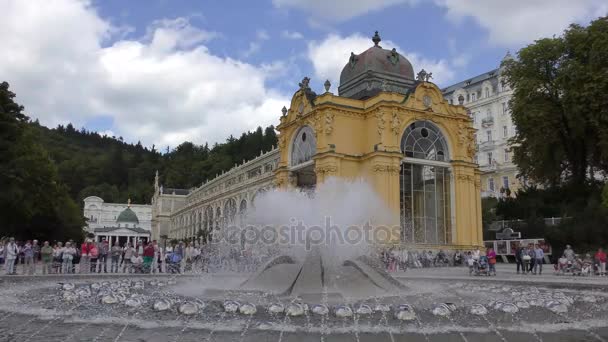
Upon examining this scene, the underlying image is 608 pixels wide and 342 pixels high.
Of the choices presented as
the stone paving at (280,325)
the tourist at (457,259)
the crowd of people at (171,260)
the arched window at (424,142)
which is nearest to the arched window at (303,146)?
the arched window at (424,142)

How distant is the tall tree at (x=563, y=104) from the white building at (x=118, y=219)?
8983 cm

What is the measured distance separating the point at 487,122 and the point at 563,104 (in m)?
39.1

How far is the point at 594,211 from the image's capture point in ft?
128

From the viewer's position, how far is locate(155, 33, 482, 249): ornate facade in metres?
41.9

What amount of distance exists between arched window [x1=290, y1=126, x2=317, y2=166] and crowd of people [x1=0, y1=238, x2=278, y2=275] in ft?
52.5

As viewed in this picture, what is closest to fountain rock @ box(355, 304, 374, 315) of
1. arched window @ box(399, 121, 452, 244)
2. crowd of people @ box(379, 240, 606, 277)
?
crowd of people @ box(379, 240, 606, 277)

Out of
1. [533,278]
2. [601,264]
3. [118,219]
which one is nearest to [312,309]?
[533,278]

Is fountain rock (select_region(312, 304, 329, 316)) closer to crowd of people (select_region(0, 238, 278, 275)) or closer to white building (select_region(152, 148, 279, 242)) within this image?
crowd of people (select_region(0, 238, 278, 275))

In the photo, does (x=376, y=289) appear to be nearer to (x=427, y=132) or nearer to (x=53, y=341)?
(x=53, y=341)

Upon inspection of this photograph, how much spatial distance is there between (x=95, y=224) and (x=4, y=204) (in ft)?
342

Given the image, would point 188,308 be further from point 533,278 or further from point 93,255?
point 93,255

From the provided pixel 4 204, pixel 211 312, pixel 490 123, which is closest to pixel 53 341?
pixel 211 312

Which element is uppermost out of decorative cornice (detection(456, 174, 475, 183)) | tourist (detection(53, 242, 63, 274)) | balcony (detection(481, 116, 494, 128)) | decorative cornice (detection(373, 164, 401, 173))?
balcony (detection(481, 116, 494, 128))

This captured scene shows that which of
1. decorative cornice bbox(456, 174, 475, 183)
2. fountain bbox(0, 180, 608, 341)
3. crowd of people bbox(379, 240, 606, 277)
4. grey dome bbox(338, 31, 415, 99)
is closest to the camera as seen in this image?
fountain bbox(0, 180, 608, 341)
